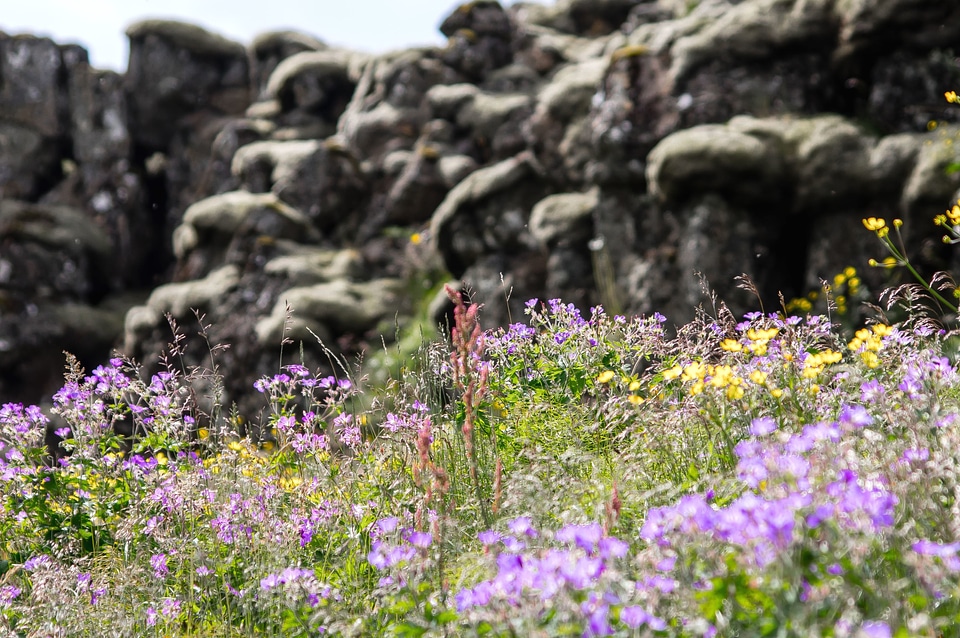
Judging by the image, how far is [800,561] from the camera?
1.32 meters

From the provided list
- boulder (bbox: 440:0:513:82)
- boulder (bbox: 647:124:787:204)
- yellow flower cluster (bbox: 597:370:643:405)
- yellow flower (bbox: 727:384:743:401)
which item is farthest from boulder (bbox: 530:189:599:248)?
yellow flower (bbox: 727:384:743:401)

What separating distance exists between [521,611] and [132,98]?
21725 millimetres

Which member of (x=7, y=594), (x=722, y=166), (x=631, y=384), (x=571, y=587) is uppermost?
(x=571, y=587)

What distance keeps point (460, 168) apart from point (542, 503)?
39.1ft

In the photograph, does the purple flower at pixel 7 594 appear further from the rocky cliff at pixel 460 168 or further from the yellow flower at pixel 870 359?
the yellow flower at pixel 870 359

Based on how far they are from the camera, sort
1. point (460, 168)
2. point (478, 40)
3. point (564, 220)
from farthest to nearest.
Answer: point (478, 40) < point (460, 168) < point (564, 220)

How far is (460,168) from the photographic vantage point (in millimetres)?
13492

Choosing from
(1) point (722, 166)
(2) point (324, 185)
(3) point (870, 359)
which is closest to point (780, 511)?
(3) point (870, 359)

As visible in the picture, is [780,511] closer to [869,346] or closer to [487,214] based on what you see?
[869,346]

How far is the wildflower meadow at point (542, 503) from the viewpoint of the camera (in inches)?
55.2

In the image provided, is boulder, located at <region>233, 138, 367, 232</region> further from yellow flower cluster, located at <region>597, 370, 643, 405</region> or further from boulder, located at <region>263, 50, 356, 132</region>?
yellow flower cluster, located at <region>597, 370, 643, 405</region>

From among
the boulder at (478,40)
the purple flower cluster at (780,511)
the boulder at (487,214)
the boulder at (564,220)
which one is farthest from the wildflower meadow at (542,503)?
the boulder at (478,40)

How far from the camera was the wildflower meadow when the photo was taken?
4.60 ft

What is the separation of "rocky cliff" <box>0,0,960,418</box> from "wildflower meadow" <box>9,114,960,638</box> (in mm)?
738
